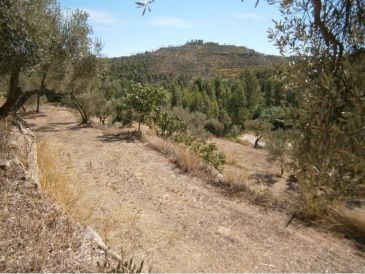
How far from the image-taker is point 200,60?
166 meters

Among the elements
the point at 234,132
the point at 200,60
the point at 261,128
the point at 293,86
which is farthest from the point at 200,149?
the point at 200,60

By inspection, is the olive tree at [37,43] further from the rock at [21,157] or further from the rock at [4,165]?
the rock at [4,165]

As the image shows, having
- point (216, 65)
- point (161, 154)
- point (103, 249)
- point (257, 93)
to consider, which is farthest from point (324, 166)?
point (216, 65)

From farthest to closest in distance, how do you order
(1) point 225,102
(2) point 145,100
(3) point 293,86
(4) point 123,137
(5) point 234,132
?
(1) point 225,102 → (5) point 234,132 → (2) point 145,100 → (4) point 123,137 → (3) point 293,86

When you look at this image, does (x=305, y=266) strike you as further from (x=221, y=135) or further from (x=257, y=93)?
(x=257, y=93)

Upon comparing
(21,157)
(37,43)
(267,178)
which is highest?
(37,43)

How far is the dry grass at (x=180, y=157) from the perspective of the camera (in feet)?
37.7

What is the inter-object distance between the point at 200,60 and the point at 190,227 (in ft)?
535

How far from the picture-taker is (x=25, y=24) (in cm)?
1106

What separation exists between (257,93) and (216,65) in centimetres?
8974

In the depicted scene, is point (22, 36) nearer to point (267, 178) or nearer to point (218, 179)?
point (218, 179)

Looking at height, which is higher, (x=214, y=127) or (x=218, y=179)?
(x=218, y=179)

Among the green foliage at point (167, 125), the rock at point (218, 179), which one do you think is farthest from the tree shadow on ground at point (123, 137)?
the rock at point (218, 179)

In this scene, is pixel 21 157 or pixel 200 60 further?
pixel 200 60
